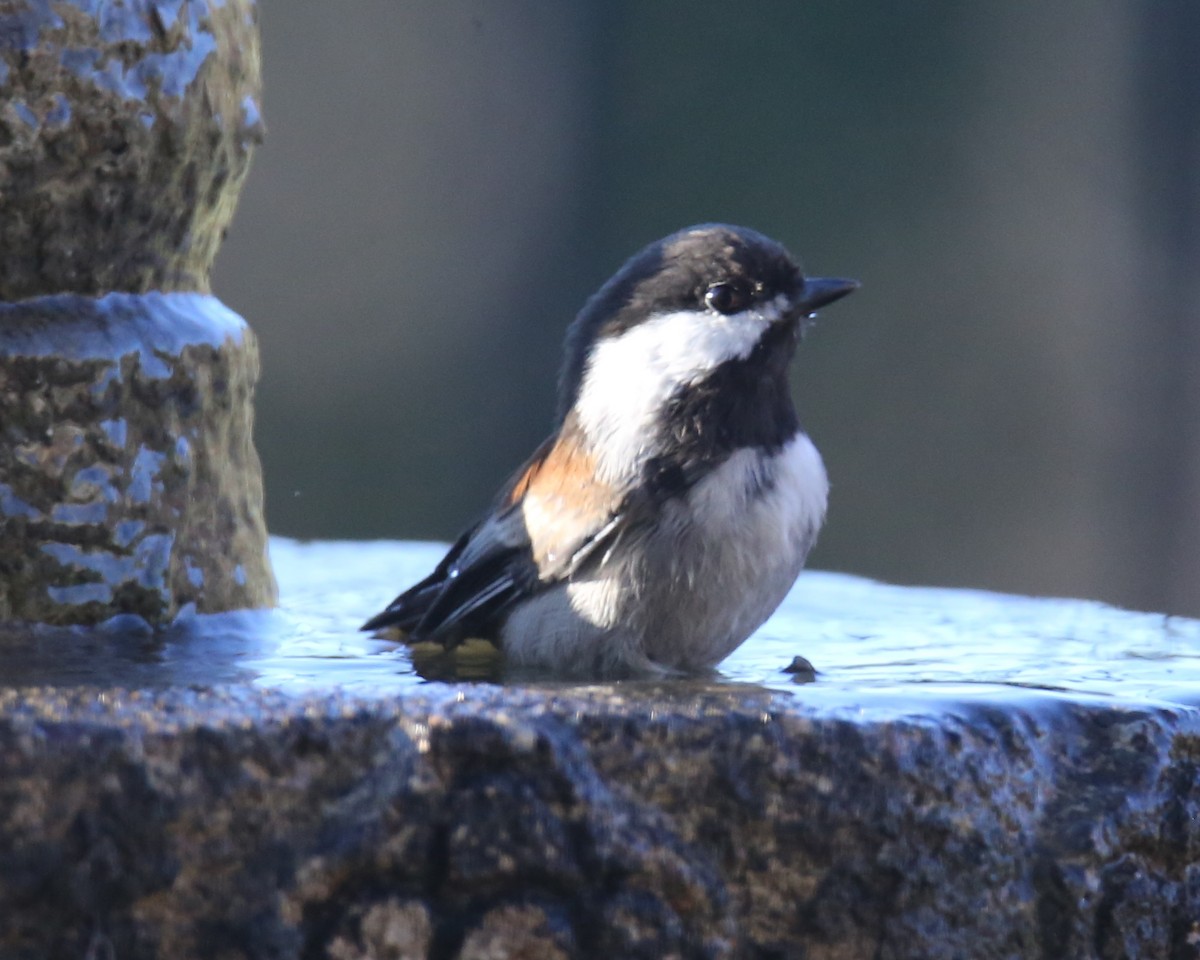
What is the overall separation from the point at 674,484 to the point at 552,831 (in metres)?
1.28

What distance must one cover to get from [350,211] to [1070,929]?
522 inches

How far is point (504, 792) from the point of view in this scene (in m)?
1.95

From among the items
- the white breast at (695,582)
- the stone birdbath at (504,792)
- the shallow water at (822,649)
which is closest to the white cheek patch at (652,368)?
the white breast at (695,582)

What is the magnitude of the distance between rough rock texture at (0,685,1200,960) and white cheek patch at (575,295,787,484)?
109cm

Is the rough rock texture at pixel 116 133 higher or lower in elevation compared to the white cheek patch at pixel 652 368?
higher

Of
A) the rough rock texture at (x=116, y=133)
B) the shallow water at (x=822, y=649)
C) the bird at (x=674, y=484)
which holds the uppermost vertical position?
the rough rock texture at (x=116, y=133)

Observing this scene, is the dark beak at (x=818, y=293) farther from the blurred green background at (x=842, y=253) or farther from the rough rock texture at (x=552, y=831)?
the blurred green background at (x=842, y=253)

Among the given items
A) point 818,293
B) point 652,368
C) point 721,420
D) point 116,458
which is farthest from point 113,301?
point 818,293

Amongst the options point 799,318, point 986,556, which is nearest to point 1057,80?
point 986,556

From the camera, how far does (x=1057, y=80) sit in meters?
14.0

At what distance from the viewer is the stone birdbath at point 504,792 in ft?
6.17

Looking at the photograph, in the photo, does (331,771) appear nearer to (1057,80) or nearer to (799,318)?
(799,318)

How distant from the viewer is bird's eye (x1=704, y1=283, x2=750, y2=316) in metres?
3.25

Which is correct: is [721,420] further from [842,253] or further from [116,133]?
[842,253]
